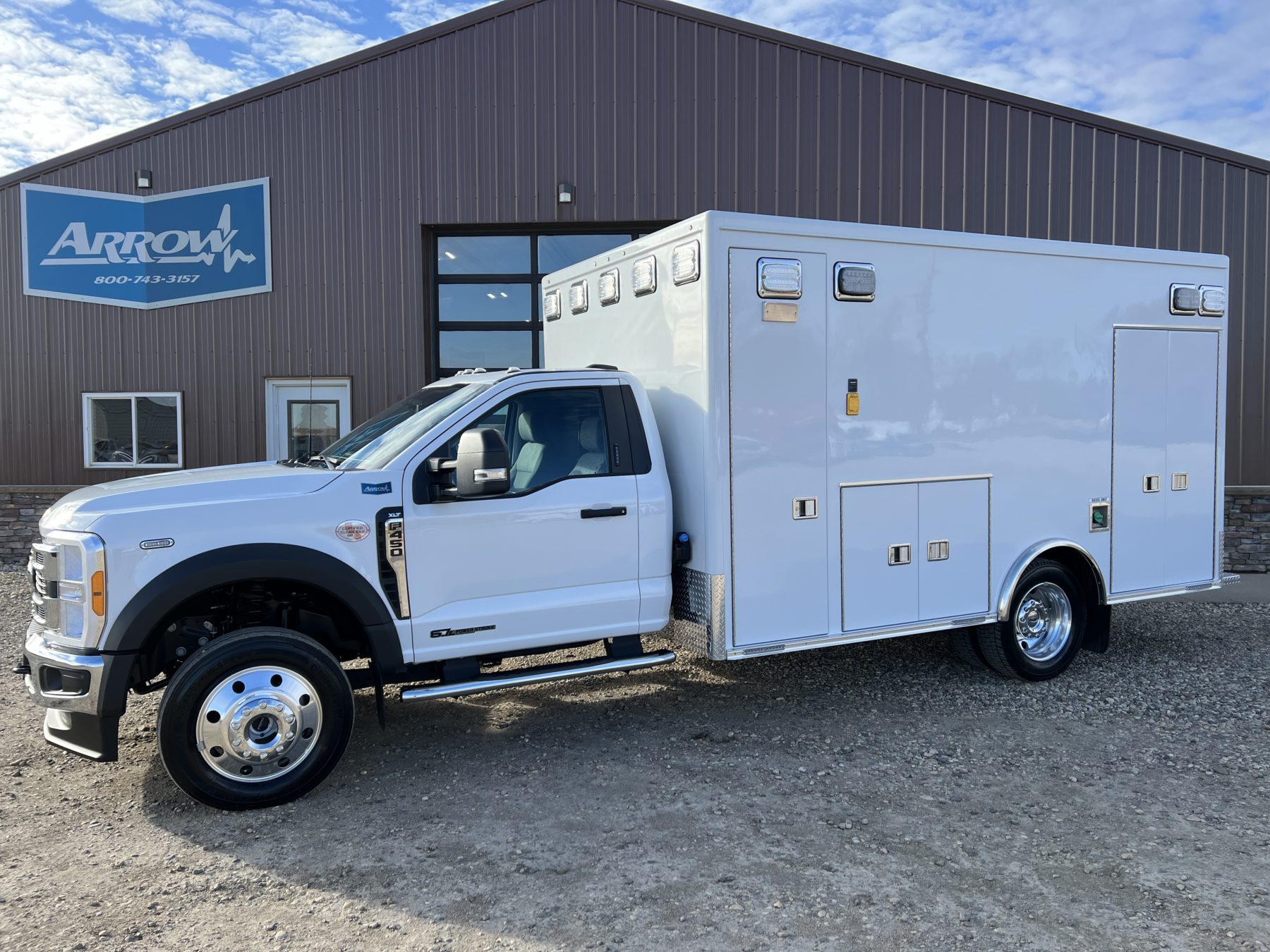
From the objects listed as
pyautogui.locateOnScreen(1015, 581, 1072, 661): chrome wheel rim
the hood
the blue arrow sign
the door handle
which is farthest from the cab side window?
the blue arrow sign

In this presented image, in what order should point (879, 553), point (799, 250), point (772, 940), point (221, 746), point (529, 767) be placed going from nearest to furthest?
point (772, 940) < point (221, 746) < point (529, 767) < point (799, 250) < point (879, 553)

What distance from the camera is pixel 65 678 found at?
4188 mm

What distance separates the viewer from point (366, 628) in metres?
4.51

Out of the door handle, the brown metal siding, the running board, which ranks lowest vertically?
the running board

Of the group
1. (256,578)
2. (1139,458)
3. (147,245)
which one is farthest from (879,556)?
(147,245)

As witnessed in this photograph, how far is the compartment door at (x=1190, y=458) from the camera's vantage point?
6.58 m

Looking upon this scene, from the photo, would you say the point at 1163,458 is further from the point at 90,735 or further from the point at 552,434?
the point at 90,735

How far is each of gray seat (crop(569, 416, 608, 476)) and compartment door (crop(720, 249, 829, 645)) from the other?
0.72 meters

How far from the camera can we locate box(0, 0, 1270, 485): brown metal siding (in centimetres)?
1103

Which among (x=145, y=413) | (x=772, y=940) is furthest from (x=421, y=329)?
(x=772, y=940)

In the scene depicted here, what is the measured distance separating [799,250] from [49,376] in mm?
10724

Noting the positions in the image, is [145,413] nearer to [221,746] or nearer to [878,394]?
[221,746]

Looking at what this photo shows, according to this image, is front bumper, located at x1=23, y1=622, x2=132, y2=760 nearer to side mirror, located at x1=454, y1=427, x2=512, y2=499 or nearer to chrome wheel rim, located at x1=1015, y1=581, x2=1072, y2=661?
side mirror, located at x1=454, y1=427, x2=512, y2=499

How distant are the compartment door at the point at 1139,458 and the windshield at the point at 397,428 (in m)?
4.33
